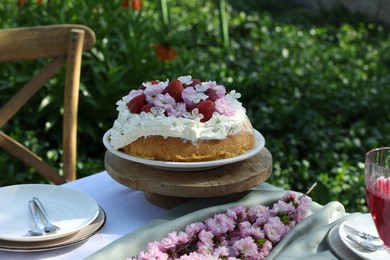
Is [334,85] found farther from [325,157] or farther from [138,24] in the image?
[138,24]

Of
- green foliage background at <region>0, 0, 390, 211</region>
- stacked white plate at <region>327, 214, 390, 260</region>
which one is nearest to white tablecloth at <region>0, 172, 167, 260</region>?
stacked white plate at <region>327, 214, 390, 260</region>

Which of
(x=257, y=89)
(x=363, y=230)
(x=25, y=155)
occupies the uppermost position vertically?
(x=363, y=230)

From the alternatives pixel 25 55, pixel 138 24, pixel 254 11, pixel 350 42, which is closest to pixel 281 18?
pixel 254 11

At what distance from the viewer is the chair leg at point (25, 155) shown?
1.87 m

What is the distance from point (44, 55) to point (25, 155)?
282 millimetres

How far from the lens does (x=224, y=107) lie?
1.37 meters

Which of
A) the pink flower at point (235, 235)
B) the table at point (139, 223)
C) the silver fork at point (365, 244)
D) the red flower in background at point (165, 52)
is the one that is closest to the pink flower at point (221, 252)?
the pink flower at point (235, 235)

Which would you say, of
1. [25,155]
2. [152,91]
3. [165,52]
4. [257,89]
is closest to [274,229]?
[152,91]

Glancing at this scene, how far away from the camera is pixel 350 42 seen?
18.9 ft

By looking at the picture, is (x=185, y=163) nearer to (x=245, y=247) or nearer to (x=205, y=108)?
(x=205, y=108)

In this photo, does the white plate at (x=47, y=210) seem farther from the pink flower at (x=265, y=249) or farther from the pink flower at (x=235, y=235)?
the pink flower at (x=265, y=249)

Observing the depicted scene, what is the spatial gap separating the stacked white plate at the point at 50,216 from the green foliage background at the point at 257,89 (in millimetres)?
1465

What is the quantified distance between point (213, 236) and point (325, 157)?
7.12 ft

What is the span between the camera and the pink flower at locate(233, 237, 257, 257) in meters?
1.12
